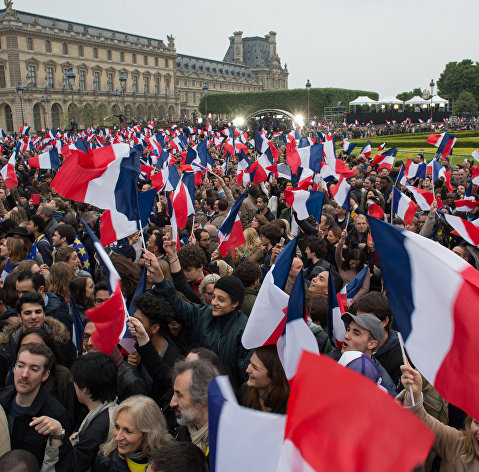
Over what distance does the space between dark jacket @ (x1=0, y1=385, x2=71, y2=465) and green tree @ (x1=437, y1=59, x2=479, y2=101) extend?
88410 mm

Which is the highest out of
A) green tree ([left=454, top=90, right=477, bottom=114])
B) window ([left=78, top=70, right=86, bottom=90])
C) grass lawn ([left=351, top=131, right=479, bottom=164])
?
window ([left=78, top=70, right=86, bottom=90])

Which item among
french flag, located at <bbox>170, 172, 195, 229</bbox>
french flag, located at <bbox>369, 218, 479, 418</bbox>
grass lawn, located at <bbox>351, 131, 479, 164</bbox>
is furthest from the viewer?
grass lawn, located at <bbox>351, 131, 479, 164</bbox>

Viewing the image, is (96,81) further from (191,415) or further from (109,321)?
(191,415)

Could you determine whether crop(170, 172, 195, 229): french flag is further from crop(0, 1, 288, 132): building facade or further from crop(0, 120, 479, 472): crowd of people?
crop(0, 1, 288, 132): building facade

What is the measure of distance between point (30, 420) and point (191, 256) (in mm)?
2081

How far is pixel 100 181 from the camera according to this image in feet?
14.2

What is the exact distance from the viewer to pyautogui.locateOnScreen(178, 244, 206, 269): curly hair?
4617mm

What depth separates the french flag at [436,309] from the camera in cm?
201

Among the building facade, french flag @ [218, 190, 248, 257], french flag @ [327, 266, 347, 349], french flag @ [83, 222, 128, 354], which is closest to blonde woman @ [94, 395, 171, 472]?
french flag @ [83, 222, 128, 354]

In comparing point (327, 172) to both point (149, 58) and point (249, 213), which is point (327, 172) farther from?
point (149, 58)

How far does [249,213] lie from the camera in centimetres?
834

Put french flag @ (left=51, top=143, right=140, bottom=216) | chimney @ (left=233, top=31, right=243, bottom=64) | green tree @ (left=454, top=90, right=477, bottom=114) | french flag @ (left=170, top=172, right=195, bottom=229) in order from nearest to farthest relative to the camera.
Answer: french flag @ (left=51, top=143, right=140, bottom=216)
french flag @ (left=170, top=172, right=195, bottom=229)
green tree @ (left=454, top=90, right=477, bottom=114)
chimney @ (left=233, top=31, right=243, bottom=64)

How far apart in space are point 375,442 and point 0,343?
10.6 feet

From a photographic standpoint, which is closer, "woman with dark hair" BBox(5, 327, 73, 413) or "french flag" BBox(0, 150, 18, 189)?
"woman with dark hair" BBox(5, 327, 73, 413)
